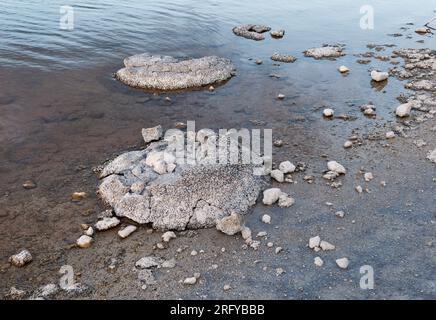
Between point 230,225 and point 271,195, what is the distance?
111 cm

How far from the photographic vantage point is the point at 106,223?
6629mm

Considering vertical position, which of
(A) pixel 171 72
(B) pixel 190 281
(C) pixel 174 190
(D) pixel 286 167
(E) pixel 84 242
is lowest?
(B) pixel 190 281

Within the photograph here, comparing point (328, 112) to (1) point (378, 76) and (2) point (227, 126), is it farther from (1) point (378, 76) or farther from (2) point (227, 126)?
(1) point (378, 76)

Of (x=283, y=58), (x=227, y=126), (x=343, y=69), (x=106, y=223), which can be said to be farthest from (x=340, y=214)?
(x=283, y=58)

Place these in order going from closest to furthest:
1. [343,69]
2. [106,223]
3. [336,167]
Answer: [106,223] → [336,167] → [343,69]

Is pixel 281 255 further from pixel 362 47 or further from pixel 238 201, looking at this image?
pixel 362 47

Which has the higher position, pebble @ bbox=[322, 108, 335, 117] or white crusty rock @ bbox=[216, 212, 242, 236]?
pebble @ bbox=[322, 108, 335, 117]

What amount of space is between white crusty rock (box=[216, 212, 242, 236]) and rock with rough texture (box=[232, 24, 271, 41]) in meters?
10.7

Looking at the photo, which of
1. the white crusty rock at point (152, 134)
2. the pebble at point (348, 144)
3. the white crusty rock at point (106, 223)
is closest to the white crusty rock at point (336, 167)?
the pebble at point (348, 144)

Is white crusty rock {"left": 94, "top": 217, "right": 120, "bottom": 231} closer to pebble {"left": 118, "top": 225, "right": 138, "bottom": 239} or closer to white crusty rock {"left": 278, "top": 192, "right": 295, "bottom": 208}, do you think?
pebble {"left": 118, "top": 225, "right": 138, "bottom": 239}

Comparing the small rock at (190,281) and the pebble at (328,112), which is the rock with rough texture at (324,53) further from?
the small rock at (190,281)

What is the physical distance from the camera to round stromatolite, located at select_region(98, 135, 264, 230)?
6.73 metres

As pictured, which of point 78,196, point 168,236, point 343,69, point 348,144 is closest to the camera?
point 168,236

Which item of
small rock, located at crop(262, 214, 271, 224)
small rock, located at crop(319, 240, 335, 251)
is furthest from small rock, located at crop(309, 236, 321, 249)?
small rock, located at crop(262, 214, 271, 224)
